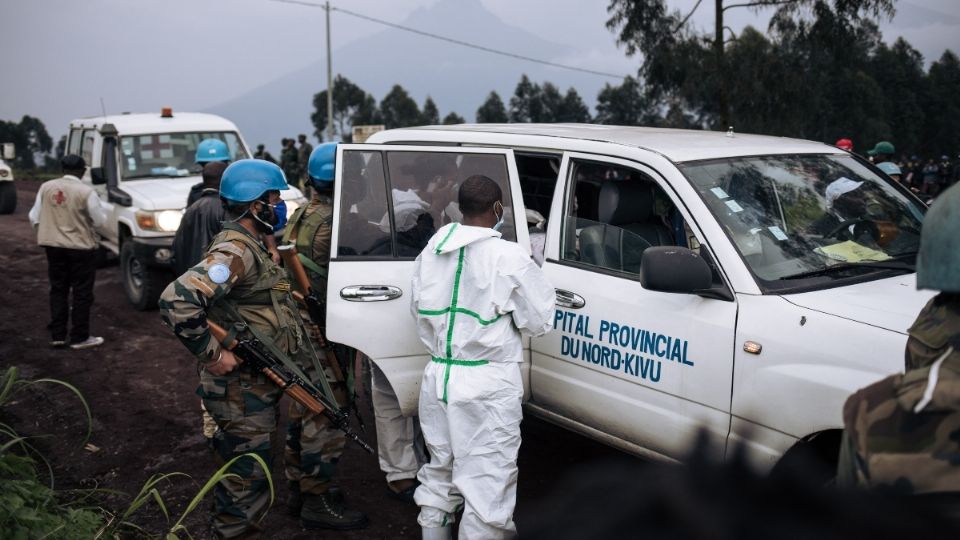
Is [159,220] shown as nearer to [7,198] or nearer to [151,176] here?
[151,176]

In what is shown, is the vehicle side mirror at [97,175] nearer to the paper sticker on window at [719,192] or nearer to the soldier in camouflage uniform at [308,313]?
the soldier in camouflage uniform at [308,313]

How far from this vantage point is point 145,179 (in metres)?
8.89

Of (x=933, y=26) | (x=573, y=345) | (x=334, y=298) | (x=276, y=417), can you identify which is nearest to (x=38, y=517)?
(x=276, y=417)

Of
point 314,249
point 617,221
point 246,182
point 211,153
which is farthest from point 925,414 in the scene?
point 211,153

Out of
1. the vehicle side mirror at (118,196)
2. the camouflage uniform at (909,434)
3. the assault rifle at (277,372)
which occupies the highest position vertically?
the camouflage uniform at (909,434)

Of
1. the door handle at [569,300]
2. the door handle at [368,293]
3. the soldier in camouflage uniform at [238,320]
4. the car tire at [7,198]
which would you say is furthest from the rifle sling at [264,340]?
the car tire at [7,198]

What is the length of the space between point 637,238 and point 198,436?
10.5 ft

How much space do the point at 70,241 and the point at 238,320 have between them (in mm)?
4368

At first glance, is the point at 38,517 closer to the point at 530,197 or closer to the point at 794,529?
the point at 794,529

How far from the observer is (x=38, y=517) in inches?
112

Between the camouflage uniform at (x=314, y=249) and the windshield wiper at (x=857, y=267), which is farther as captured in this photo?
the camouflage uniform at (x=314, y=249)

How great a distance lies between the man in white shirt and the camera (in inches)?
276

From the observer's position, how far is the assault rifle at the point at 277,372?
3.38 metres

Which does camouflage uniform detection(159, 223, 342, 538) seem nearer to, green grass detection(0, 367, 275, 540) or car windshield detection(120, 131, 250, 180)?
green grass detection(0, 367, 275, 540)
